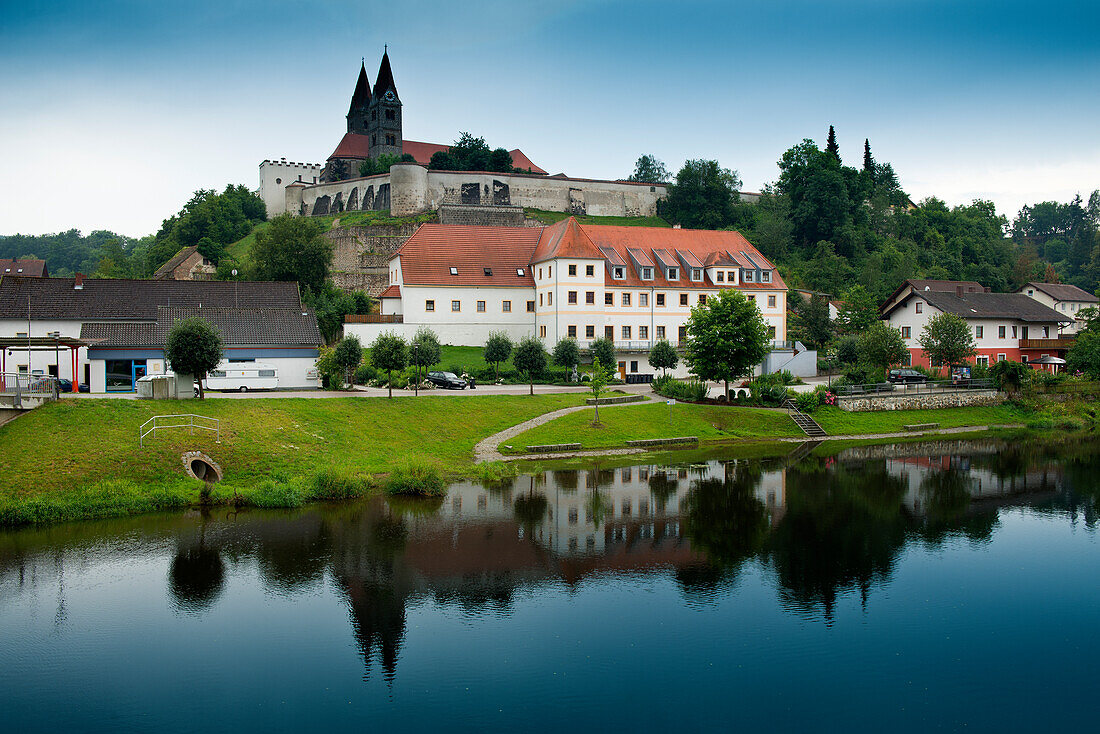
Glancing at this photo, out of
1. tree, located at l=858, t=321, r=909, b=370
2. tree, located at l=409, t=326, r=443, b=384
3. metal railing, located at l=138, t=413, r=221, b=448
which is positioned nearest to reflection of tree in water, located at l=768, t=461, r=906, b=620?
tree, located at l=858, t=321, r=909, b=370

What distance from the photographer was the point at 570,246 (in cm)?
5222

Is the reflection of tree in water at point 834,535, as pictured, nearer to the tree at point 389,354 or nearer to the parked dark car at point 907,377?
the tree at point 389,354

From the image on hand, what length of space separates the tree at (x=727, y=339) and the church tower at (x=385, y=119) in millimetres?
65236

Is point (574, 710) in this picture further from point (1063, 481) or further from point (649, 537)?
point (1063, 481)

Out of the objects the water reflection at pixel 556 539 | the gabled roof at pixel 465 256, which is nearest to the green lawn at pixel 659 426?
the water reflection at pixel 556 539

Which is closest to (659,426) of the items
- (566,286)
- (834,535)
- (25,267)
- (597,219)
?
(834,535)

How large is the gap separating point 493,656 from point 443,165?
270 feet

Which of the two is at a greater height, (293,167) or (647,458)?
(293,167)

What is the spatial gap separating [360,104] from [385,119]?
9612 mm

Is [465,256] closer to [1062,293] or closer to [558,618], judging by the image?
[558,618]

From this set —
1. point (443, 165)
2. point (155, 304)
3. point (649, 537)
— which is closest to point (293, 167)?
point (443, 165)

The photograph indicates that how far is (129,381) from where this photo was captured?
37812mm

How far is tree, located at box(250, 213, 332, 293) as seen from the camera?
2367 inches

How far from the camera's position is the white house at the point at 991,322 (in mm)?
55188
